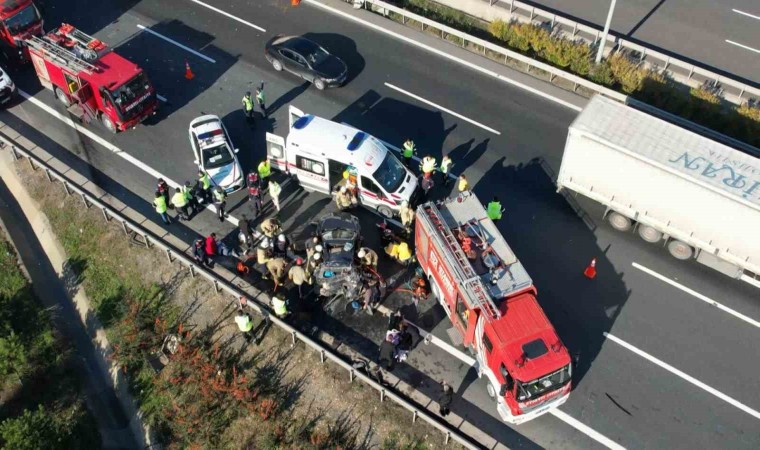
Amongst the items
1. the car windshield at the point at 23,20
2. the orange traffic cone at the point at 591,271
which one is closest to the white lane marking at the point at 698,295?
the orange traffic cone at the point at 591,271

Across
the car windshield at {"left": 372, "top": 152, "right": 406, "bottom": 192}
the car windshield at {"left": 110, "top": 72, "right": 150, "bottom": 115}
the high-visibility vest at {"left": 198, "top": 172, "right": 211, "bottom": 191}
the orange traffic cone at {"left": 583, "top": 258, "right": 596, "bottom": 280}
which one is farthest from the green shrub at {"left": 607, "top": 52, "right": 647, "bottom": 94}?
the car windshield at {"left": 110, "top": 72, "right": 150, "bottom": 115}

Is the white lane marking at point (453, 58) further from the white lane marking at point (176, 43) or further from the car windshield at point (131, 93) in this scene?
the car windshield at point (131, 93)

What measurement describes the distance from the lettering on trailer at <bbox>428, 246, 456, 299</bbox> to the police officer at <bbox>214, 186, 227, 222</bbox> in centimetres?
778

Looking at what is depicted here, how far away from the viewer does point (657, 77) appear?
27156 millimetres

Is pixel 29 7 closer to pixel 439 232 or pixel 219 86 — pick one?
pixel 219 86

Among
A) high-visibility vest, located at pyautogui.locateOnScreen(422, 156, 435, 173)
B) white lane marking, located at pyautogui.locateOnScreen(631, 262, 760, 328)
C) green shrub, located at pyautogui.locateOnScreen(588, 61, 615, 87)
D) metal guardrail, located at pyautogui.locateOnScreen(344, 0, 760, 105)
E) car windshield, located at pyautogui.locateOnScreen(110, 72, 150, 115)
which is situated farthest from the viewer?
green shrub, located at pyautogui.locateOnScreen(588, 61, 615, 87)

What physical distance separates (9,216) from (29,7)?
9.91 meters

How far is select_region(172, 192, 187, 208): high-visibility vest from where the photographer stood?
76.0ft

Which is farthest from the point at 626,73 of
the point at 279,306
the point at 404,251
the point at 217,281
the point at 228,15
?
the point at 228,15

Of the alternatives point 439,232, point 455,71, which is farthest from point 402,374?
point 455,71

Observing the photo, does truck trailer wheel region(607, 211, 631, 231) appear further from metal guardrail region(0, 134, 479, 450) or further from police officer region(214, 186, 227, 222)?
police officer region(214, 186, 227, 222)

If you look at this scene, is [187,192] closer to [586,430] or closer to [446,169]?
[446,169]

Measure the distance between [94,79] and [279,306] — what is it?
12.7 metres

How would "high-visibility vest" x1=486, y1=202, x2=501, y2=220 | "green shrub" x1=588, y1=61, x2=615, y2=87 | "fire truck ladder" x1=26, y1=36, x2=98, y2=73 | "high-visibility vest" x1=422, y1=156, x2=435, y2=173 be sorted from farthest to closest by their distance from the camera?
"green shrub" x1=588, y1=61, x2=615, y2=87 < "fire truck ladder" x1=26, y1=36, x2=98, y2=73 < "high-visibility vest" x1=422, y1=156, x2=435, y2=173 < "high-visibility vest" x1=486, y1=202, x2=501, y2=220
